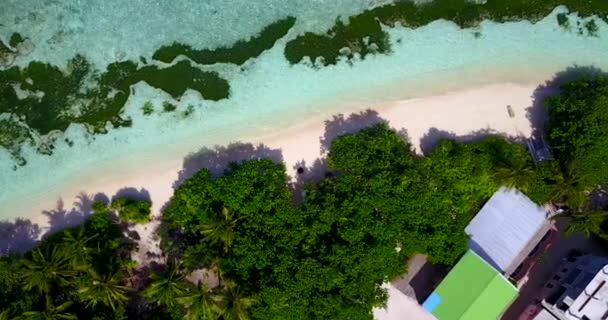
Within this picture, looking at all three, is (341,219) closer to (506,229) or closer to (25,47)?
(506,229)

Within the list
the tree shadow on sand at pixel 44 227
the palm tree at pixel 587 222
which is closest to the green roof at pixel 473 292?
the palm tree at pixel 587 222

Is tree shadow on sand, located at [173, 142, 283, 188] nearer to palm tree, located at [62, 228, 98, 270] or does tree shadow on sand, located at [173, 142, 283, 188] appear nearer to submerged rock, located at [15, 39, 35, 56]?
palm tree, located at [62, 228, 98, 270]

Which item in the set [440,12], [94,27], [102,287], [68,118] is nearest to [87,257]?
[102,287]

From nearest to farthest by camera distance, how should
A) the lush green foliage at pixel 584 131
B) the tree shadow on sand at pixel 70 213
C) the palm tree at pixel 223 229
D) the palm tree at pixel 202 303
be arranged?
the palm tree at pixel 202 303
the palm tree at pixel 223 229
the lush green foliage at pixel 584 131
the tree shadow on sand at pixel 70 213

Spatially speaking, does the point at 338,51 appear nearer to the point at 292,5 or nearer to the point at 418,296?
the point at 292,5

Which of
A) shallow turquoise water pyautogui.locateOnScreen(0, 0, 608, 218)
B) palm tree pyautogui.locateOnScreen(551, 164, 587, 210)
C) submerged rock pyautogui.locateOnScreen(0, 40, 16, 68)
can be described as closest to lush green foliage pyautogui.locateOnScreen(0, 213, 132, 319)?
shallow turquoise water pyautogui.locateOnScreen(0, 0, 608, 218)

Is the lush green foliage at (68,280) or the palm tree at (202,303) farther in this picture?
the lush green foliage at (68,280)

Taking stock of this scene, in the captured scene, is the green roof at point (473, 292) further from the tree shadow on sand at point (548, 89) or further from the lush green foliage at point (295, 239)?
the tree shadow on sand at point (548, 89)

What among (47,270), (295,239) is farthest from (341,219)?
(47,270)
